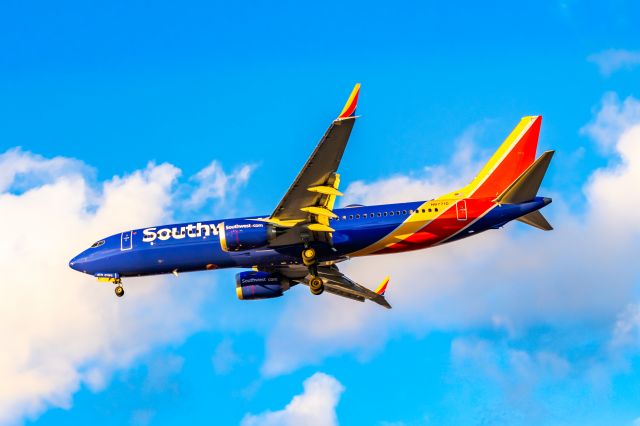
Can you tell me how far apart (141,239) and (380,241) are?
48.1 ft

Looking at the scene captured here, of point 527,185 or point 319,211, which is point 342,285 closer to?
point 319,211

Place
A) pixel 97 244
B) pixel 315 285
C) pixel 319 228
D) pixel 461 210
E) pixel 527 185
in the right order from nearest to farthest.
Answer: pixel 319 228 → pixel 527 185 → pixel 461 210 → pixel 315 285 → pixel 97 244

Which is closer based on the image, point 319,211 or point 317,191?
point 317,191

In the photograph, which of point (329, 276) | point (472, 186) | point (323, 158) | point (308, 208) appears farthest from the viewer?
point (329, 276)

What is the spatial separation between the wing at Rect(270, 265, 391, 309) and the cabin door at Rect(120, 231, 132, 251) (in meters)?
10.5

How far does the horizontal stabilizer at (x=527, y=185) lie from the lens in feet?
200

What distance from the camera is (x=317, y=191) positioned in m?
58.8

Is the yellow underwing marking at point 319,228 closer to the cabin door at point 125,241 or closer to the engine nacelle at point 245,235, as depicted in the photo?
the engine nacelle at point 245,235

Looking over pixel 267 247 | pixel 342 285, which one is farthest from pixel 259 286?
pixel 267 247

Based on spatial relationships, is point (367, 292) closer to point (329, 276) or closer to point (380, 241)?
Result: point (329, 276)

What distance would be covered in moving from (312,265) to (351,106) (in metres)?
14.1

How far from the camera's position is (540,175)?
6200 centimetres

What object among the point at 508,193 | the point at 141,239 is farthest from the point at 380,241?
the point at 141,239

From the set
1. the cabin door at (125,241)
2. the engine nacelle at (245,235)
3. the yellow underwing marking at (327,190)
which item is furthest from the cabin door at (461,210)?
the cabin door at (125,241)
